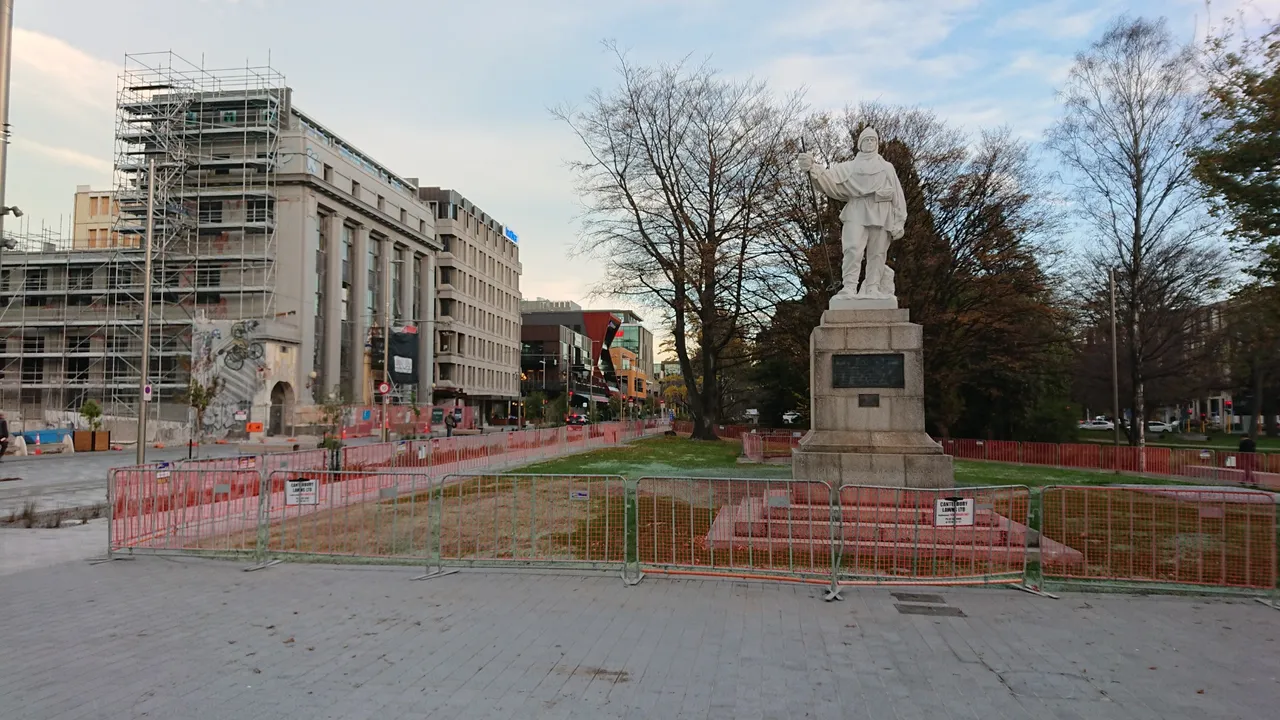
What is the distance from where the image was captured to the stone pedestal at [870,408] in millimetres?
10516

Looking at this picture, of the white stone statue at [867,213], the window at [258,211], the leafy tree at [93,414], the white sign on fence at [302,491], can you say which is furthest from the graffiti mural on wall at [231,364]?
the white stone statue at [867,213]

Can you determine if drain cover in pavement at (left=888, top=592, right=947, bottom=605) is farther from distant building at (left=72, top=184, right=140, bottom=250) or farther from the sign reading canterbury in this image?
distant building at (left=72, top=184, right=140, bottom=250)

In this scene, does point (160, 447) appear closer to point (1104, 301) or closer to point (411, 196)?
point (411, 196)

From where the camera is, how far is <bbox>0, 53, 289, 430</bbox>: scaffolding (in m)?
48.4

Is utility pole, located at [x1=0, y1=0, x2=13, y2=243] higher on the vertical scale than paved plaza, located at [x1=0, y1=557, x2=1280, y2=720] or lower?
higher

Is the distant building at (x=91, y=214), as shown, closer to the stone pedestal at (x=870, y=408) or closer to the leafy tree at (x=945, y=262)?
the leafy tree at (x=945, y=262)

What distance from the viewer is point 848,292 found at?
11.8 meters

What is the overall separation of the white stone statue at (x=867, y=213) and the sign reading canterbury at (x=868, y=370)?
0.94 m

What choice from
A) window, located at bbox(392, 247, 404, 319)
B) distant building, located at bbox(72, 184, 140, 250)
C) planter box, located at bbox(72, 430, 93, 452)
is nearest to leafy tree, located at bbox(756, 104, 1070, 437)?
planter box, located at bbox(72, 430, 93, 452)

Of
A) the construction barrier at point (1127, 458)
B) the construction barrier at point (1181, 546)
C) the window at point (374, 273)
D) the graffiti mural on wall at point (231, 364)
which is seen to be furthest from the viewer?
the window at point (374, 273)

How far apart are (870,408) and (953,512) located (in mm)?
3213

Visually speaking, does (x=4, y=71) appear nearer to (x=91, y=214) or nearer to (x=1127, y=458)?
(x=1127, y=458)

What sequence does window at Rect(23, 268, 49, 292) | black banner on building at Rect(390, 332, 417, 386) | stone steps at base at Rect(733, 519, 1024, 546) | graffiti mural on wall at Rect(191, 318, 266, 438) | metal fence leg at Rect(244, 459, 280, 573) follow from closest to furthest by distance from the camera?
stone steps at base at Rect(733, 519, 1024, 546)
metal fence leg at Rect(244, 459, 280, 573)
black banner on building at Rect(390, 332, 417, 386)
graffiti mural on wall at Rect(191, 318, 266, 438)
window at Rect(23, 268, 49, 292)

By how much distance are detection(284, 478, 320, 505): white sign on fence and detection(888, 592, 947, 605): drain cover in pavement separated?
6.60 m
